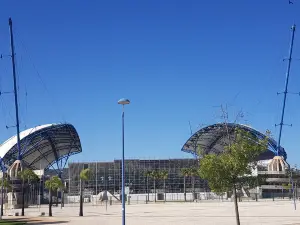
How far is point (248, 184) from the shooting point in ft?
86.0

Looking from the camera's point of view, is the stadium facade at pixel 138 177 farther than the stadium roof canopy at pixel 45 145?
Yes

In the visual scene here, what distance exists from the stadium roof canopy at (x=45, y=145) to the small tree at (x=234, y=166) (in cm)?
10305

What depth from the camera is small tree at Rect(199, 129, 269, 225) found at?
84.0ft

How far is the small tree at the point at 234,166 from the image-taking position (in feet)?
84.0

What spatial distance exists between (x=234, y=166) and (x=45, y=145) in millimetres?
123634

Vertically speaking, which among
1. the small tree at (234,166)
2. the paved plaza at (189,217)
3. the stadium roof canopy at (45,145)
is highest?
the stadium roof canopy at (45,145)

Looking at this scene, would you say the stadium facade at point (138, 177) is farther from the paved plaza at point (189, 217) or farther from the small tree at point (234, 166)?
the small tree at point (234, 166)

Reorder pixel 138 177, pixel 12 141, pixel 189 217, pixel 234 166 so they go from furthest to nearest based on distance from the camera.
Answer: pixel 138 177 < pixel 12 141 < pixel 189 217 < pixel 234 166

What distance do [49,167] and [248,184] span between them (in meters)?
148

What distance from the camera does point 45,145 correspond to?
142m

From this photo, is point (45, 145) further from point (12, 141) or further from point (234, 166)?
point (234, 166)

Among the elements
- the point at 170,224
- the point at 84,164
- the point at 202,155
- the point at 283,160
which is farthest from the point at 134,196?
the point at 202,155

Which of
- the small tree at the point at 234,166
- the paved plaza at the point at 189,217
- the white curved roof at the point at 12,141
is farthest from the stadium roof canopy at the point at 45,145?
the small tree at the point at 234,166

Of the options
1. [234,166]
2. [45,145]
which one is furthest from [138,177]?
[234,166]
